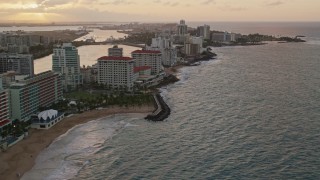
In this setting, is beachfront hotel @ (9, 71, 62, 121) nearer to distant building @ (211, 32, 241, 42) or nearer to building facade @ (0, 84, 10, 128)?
building facade @ (0, 84, 10, 128)

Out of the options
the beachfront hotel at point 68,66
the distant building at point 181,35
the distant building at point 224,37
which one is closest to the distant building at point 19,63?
the beachfront hotel at point 68,66

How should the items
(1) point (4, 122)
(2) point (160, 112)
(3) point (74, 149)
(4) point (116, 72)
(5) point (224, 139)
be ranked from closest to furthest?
(3) point (74, 149), (5) point (224, 139), (1) point (4, 122), (2) point (160, 112), (4) point (116, 72)

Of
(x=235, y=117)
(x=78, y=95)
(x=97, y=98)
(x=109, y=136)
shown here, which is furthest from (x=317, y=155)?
(x=78, y=95)

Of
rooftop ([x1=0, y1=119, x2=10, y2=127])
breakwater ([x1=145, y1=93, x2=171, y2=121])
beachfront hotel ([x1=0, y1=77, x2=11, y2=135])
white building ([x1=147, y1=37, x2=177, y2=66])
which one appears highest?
white building ([x1=147, y1=37, x2=177, y2=66])

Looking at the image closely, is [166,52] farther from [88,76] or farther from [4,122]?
[4,122]

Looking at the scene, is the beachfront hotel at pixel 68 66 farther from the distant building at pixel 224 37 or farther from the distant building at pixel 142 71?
the distant building at pixel 224 37

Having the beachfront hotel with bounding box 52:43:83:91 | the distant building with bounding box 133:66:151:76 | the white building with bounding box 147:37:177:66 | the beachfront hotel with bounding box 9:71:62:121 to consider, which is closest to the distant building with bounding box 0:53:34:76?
the beachfront hotel with bounding box 52:43:83:91

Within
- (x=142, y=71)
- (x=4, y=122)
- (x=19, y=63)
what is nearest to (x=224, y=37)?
(x=142, y=71)
